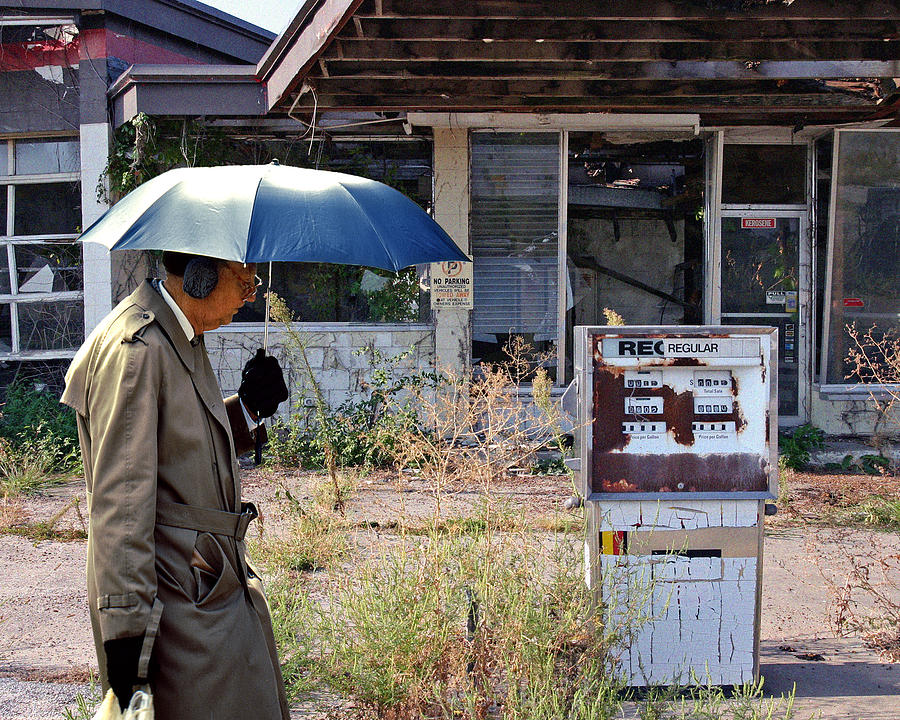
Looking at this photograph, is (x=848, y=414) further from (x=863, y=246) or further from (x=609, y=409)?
(x=609, y=409)

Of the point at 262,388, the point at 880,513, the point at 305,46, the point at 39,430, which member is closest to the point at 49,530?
the point at 39,430

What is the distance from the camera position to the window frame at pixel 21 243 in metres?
9.24

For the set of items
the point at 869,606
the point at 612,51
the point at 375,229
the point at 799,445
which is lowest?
the point at 869,606

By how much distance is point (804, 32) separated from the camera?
6391mm

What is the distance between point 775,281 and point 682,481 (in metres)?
6.27

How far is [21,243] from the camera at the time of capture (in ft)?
30.8

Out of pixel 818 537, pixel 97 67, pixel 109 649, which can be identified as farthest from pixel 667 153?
pixel 109 649

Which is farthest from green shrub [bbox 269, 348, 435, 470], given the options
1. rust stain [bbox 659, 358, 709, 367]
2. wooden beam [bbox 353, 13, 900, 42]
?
rust stain [bbox 659, 358, 709, 367]

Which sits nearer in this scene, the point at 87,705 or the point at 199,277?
the point at 199,277

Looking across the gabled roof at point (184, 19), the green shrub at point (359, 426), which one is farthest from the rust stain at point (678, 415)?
the gabled roof at point (184, 19)

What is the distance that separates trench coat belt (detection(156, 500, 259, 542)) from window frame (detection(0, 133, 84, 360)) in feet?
25.1

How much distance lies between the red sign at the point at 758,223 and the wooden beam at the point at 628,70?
2126 mm

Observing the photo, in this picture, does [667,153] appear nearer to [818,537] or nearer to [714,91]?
[714,91]

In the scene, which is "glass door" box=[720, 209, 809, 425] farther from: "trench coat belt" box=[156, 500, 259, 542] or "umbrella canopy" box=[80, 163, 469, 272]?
"trench coat belt" box=[156, 500, 259, 542]
